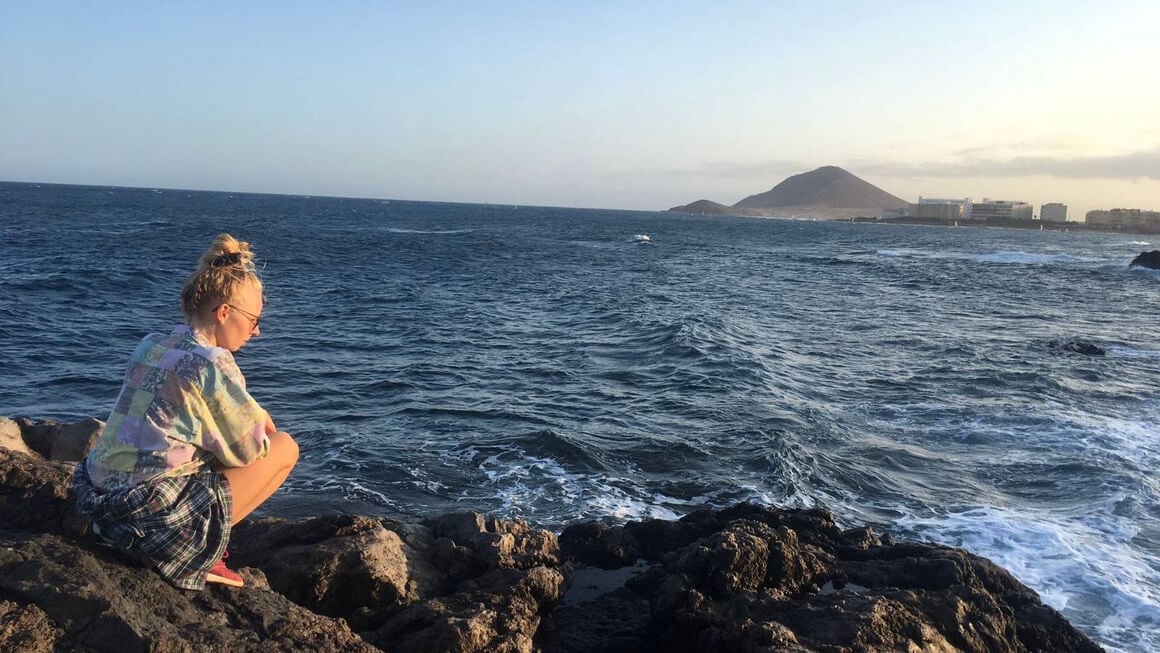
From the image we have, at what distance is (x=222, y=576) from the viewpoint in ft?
13.1

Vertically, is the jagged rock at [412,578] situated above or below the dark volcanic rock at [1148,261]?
below

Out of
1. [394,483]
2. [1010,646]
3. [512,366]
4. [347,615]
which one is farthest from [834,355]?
[347,615]

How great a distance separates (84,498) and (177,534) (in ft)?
1.62

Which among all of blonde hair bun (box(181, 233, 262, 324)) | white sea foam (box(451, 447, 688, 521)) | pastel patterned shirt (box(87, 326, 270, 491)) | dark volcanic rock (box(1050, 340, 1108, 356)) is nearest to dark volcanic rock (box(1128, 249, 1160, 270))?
dark volcanic rock (box(1050, 340, 1108, 356))

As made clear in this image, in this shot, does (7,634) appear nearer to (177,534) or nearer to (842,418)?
(177,534)

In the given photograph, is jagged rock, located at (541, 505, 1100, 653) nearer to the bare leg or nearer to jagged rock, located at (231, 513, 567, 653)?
jagged rock, located at (231, 513, 567, 653)

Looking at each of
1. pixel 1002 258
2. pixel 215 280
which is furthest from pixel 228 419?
pixel 1002 258

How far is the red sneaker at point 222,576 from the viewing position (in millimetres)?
3934

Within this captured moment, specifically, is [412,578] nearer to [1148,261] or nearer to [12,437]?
[12,437]

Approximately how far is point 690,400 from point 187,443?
37.5 ft

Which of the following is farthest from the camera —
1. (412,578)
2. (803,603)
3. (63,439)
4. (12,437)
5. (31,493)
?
(63,439)

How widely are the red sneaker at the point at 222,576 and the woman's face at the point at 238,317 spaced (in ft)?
3.69

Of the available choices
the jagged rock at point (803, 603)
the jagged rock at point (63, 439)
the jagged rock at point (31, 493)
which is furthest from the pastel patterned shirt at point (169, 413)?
the jagged rock at point (63, 439)

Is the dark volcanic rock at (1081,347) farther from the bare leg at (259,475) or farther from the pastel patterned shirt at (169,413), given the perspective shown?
the pastel patterned shirt at (169,413)
